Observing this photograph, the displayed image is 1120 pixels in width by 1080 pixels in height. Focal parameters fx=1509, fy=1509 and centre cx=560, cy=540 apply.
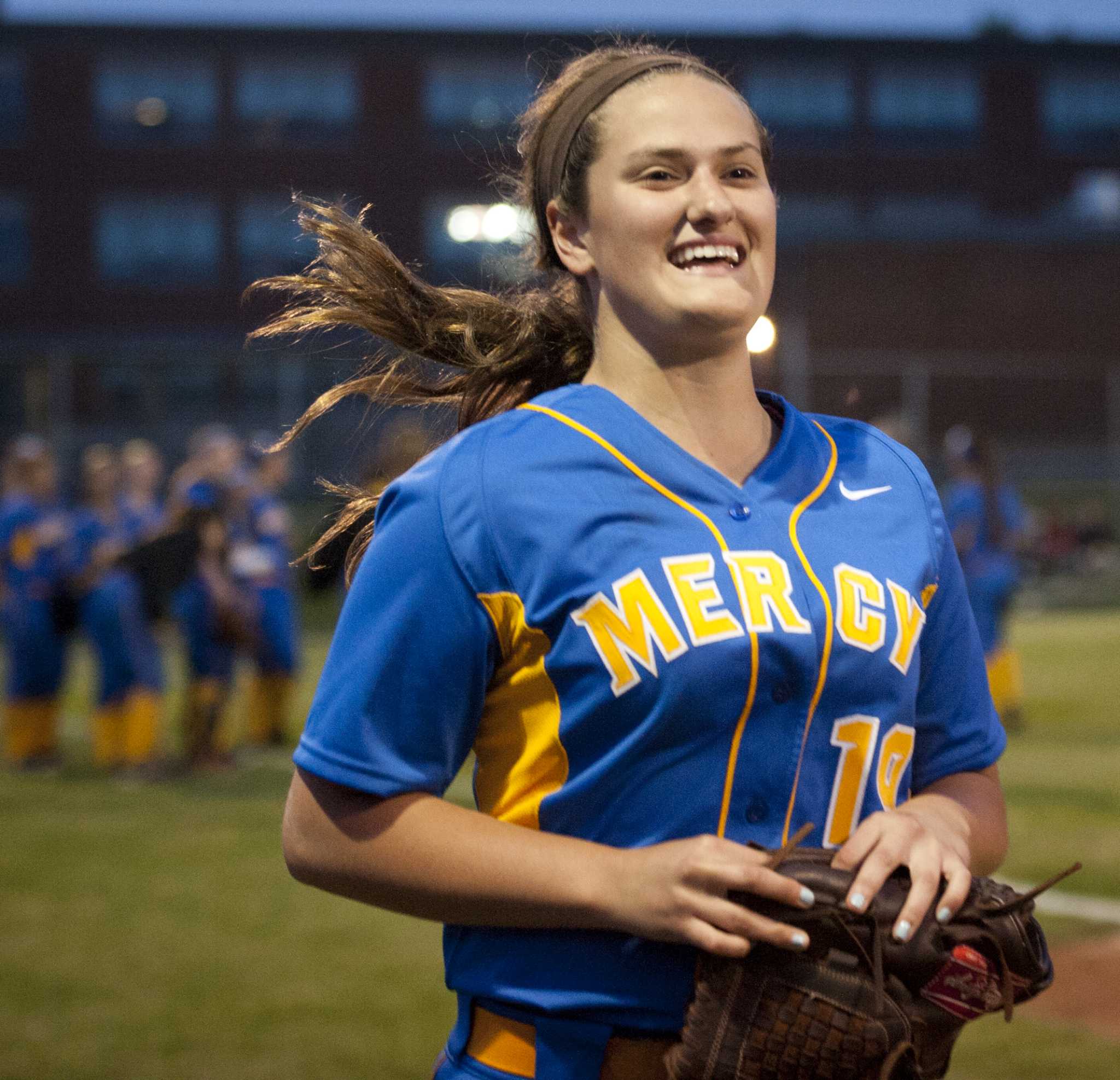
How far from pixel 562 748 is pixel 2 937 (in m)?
5.25

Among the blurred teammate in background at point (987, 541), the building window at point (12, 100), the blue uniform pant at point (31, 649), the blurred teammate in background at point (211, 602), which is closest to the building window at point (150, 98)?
the building window at point (12, 100)

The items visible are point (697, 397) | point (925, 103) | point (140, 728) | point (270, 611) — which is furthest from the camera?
point (925, 103)

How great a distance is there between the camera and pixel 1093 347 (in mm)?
37438

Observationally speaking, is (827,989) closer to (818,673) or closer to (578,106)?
(818,673)

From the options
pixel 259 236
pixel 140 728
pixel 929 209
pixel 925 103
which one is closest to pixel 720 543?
pixel 140 728

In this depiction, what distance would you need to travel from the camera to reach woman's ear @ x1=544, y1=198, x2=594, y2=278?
1959mm

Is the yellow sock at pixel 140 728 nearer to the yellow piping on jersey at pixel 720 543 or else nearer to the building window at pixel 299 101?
the yellow piping on jersey at pixel 720 543

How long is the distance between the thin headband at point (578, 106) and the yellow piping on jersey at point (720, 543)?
0.33 m

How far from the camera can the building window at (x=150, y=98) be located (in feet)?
130

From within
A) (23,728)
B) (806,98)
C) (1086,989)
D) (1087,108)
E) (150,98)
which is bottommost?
(23,728)

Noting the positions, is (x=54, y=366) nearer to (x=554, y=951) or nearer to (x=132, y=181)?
(x=132, y=181)

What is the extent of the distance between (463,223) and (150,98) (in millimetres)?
8886

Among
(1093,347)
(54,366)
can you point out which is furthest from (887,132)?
(54,366)

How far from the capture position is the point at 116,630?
10617 millimetres
